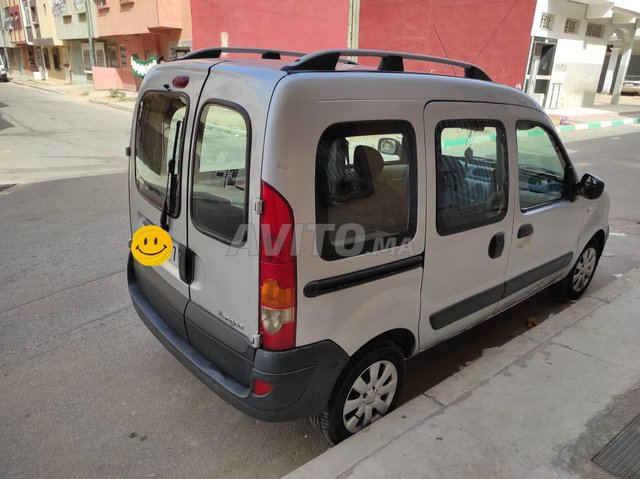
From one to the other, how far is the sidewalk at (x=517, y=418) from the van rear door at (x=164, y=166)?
1.17 metres

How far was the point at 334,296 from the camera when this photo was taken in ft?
7.03

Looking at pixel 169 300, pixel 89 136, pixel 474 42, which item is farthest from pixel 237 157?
pixel 474 42

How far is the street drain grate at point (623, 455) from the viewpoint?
227 cm

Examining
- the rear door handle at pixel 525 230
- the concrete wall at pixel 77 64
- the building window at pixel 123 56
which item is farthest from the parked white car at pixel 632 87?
the concrete wall at pixel 77 64

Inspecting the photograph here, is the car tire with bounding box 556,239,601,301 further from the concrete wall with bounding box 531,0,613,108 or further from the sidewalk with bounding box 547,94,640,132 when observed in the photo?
the concrete wall with bounding box 531,0,613,108

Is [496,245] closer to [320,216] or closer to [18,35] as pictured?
[320,216]

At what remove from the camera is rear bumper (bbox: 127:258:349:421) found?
2086 mm

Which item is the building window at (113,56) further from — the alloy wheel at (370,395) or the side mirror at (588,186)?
the alloy wheel at (370,395)

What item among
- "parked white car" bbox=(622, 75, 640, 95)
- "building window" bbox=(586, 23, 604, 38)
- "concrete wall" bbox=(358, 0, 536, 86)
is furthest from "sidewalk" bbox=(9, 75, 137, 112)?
"parked white car" bbox=(622, 75, 640, 95)

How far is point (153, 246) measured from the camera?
8.62ft

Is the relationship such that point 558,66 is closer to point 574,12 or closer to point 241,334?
point 574,12

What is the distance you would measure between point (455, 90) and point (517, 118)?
0.65 metres

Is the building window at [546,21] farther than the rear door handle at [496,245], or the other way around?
the building window at [546,21]

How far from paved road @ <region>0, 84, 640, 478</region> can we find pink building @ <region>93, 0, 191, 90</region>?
16.6m
